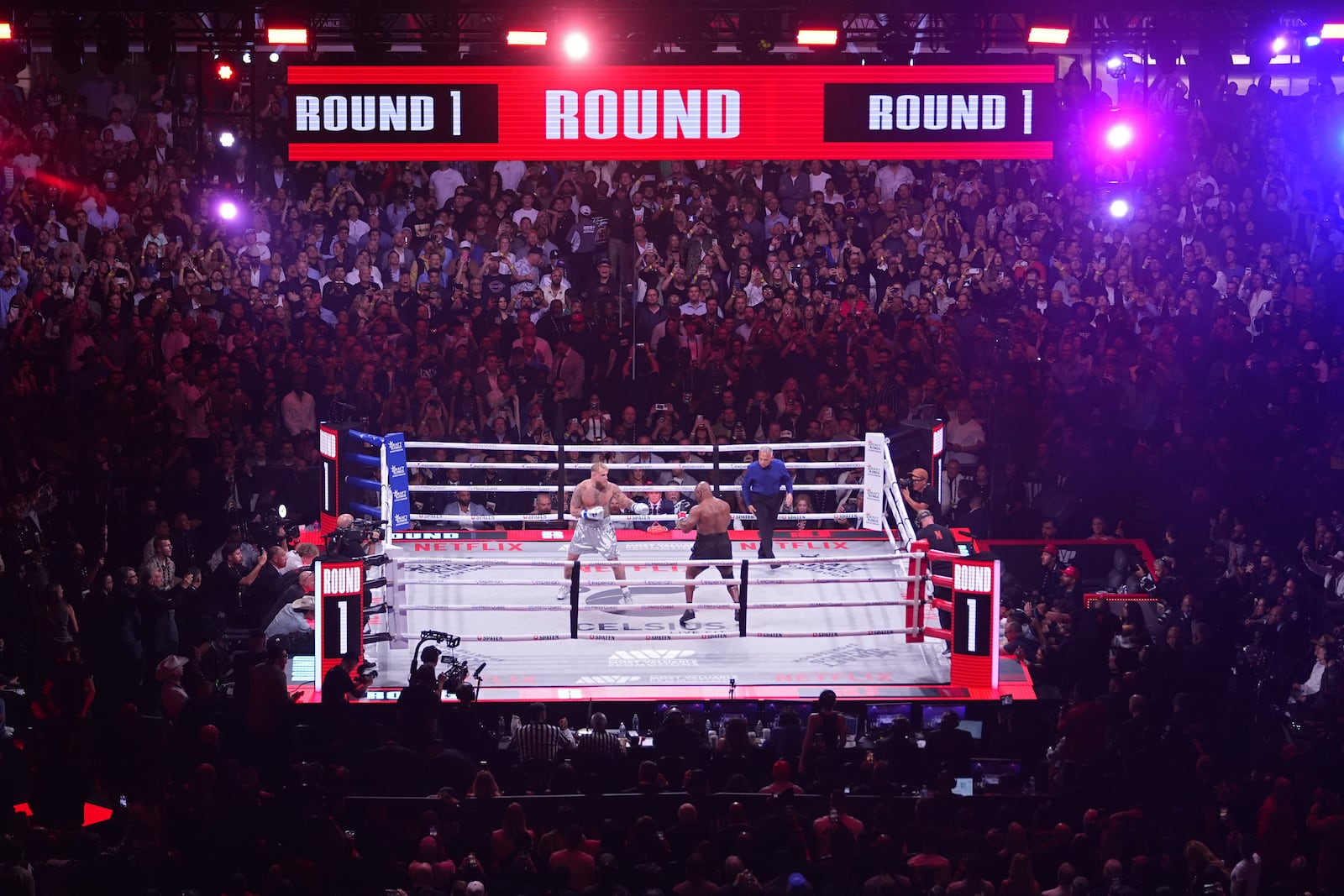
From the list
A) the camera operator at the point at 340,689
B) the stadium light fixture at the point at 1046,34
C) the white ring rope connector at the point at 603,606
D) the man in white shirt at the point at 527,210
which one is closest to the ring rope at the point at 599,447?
the white ring rope connector at the point at 603,606

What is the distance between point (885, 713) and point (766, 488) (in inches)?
Answer: 117

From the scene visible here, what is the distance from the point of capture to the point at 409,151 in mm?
11797

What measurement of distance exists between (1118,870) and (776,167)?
1167cm

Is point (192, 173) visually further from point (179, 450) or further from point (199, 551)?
point (199, 551)

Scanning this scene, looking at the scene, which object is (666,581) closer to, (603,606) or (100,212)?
(603,606)

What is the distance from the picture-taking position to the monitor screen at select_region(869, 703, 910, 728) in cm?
1086

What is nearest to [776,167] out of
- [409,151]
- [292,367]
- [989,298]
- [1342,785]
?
[989,298]

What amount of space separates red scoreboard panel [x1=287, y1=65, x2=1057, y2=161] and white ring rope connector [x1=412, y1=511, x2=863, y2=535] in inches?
144

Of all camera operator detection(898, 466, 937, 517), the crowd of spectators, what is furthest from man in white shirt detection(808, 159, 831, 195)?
camera operator detection(898, 466, 937, 517)

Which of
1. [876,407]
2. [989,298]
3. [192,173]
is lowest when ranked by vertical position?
[876,407]

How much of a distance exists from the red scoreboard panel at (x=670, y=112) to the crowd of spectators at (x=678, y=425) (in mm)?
3411

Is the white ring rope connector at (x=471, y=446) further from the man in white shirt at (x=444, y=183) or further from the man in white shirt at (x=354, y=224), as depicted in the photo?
the man in white shirt at (x=444, y=183)

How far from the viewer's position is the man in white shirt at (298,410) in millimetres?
15570

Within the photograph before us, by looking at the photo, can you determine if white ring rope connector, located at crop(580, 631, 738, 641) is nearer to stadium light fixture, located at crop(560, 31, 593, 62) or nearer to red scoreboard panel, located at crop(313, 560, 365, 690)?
red scoreboard panel, located at crop(313, 560, 365, 690)
